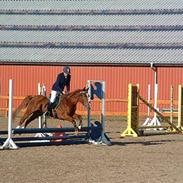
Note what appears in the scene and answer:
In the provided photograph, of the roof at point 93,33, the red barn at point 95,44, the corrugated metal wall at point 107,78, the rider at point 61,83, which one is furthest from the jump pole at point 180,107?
the roof at point 93,33

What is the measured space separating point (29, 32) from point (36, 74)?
3.87 metres

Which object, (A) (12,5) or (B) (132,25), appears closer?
(B) (132,25)

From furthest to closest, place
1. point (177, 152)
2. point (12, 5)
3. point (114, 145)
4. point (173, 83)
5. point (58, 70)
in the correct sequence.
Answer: point (12, 5), point (58, 70), point (173, 83), point (114, 145), point (177, 152)

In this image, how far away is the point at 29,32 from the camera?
48938 millimetres

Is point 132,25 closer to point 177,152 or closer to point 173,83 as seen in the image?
point 173,83

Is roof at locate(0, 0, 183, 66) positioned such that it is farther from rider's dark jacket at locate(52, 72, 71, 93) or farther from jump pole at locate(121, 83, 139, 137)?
rider's dark jacket at locate(52, 72, 71, 93)

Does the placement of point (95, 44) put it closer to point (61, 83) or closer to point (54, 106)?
point (54, 106)

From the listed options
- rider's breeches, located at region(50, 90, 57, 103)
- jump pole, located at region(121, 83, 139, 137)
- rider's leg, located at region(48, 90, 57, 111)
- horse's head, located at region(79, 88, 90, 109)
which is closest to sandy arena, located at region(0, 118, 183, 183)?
horse's head, located at region(79, 88, 90, 109)

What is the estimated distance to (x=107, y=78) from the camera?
4488 cm

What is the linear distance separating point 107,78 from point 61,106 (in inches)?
926

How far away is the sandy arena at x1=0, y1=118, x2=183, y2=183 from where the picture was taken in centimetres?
1285

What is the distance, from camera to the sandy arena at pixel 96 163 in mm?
12852

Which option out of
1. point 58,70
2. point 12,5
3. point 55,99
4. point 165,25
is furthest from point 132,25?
point 55,99

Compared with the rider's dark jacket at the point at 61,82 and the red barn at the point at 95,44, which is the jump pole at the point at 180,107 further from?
the red barn at the point at 95,44
